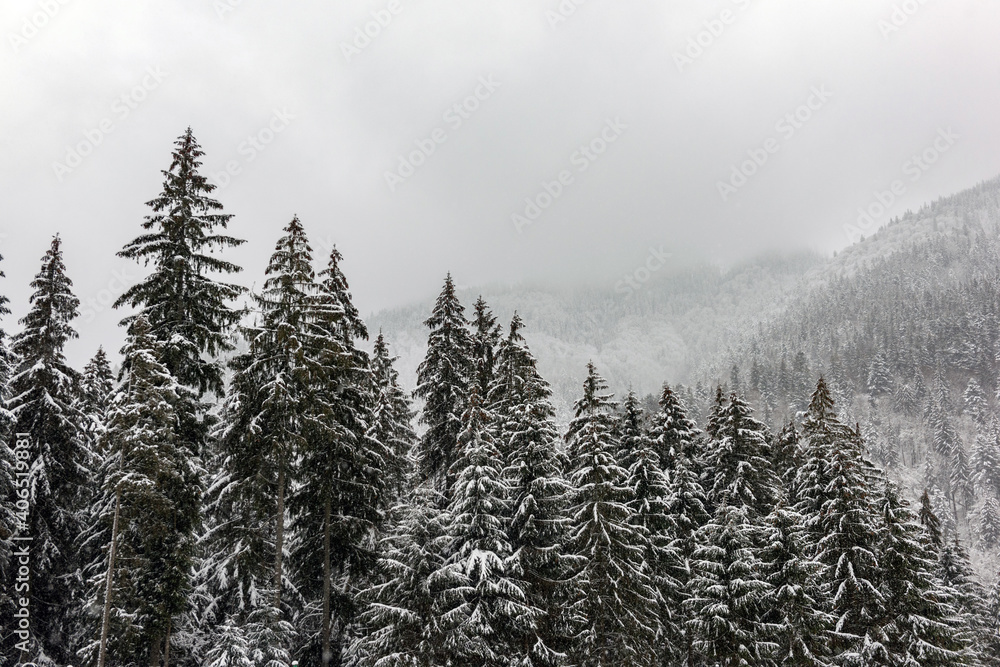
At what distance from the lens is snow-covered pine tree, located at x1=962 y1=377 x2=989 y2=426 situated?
12219cm

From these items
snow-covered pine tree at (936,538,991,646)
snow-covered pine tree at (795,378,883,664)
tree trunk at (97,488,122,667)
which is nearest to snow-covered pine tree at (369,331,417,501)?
tree trunk at (97,488,122,667)

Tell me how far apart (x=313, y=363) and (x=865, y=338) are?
192584 millimetres

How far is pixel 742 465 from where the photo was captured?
2648 cm

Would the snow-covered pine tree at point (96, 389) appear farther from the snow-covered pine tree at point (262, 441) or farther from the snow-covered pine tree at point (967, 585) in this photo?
the snow-covered pine tree at point (967, 585)

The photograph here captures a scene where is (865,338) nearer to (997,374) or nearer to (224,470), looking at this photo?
(997,374)

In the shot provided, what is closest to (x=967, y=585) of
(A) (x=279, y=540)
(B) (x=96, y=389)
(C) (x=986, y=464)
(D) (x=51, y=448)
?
(A) (x=279, y=540)

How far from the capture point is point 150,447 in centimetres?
1609

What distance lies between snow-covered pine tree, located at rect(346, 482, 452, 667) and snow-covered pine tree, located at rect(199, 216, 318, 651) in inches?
112

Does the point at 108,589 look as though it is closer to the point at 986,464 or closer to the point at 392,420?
the point at 392,420

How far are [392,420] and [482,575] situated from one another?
453 inches

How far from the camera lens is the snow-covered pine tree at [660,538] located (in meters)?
25.0

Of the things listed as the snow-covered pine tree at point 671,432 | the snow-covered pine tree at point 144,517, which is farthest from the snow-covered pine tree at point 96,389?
the snow-covered pine tree at point 671,432

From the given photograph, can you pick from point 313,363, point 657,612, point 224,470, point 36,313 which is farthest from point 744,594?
point 36,313

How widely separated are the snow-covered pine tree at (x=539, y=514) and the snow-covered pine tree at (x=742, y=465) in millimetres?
9277
